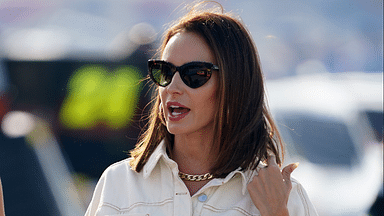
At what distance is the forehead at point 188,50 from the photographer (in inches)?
61.1

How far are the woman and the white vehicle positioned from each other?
6.85 feet

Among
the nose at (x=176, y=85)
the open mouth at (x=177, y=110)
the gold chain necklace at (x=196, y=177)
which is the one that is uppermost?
the nose at (x=176, y=85)

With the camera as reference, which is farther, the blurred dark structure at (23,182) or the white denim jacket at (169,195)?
the blurred dark structure at (23,182)

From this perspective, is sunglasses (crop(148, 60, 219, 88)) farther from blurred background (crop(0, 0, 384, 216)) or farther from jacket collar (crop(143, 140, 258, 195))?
blurred background (crop(0, 0, 384, 216))

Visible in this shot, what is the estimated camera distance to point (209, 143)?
1674 mm

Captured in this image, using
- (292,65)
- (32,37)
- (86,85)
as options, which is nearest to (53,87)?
(86,85)

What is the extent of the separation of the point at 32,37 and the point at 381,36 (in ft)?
13.3

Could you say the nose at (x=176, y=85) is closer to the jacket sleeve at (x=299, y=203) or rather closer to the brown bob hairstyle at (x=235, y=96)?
the brown bob hairstyle at (x=235, y=96)

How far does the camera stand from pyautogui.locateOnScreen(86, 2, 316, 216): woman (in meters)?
1.53

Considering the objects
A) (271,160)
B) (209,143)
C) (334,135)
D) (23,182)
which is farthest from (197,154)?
(23,182)

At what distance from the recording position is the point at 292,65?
444 centimetres

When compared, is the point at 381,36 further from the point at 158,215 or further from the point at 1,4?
the point at 1,4

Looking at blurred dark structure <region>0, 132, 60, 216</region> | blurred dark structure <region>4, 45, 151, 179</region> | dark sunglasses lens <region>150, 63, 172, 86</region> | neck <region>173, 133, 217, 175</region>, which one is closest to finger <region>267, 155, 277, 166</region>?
neck <region>173, 133, 217, 175</region>

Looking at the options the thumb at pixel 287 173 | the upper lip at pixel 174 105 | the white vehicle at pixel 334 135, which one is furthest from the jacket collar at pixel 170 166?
the white vehicle at pixel 334 135
